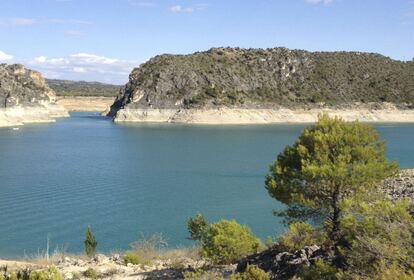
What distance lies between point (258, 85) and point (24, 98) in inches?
2345

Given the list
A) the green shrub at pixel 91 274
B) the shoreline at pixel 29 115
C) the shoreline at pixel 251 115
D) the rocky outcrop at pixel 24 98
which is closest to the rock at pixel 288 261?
the green shrub at pixel 91 274

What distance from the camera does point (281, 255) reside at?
12.5m

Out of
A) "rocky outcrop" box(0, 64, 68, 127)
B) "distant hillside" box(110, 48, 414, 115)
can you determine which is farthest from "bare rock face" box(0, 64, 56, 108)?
"distant hillside" box(110, 48, 414, 115)

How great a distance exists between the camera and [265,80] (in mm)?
145125

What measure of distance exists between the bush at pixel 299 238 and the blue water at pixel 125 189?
9723mm

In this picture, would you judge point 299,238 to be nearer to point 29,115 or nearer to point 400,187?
point 400,187

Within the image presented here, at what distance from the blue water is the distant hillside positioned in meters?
56.8

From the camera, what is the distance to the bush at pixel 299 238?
13.5 m

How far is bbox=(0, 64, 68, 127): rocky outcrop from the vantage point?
11762cm

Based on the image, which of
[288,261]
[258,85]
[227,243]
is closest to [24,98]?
[258,85]

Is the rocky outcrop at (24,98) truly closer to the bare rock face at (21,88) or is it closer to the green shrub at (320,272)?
the bare rock face at (21,88)

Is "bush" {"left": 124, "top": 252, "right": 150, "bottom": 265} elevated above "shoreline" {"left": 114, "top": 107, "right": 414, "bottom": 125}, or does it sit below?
below

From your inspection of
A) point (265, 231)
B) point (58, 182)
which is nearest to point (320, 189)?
point (265, 231)

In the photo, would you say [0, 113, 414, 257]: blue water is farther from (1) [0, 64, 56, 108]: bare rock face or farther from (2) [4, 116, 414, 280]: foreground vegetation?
(1) [0, 64, 56, 108]: bare rock face
